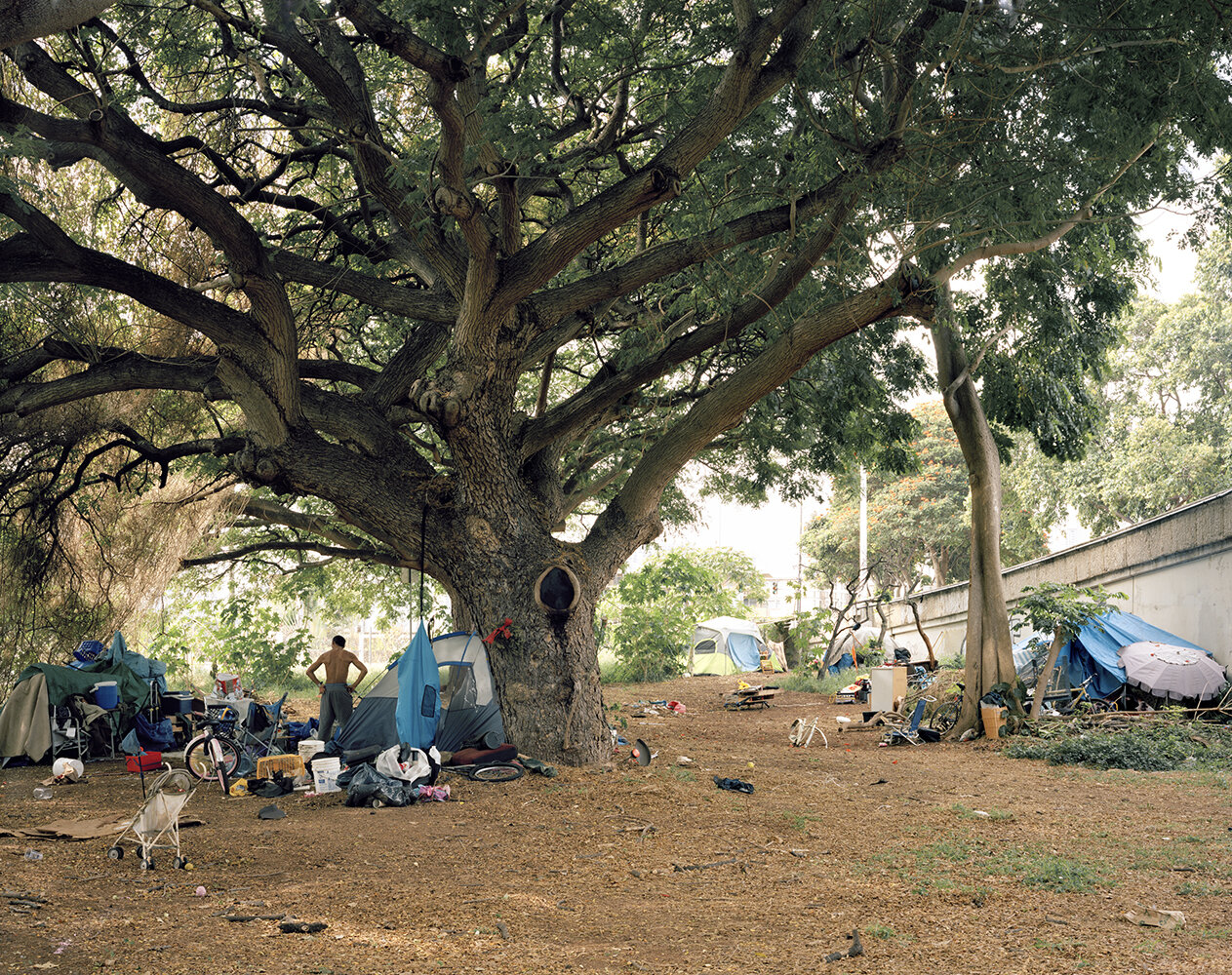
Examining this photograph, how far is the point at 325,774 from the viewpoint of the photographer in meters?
8.85

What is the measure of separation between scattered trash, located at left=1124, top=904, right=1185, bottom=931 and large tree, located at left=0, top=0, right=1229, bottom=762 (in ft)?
16.5

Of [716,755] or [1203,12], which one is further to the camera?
[716,755]

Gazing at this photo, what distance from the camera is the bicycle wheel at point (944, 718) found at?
13383mm

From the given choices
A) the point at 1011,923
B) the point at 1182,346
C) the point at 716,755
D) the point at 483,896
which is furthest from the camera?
the point at 1182,346

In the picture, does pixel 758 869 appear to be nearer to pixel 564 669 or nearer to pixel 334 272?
pixel 564 669

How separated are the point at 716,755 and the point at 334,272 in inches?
273

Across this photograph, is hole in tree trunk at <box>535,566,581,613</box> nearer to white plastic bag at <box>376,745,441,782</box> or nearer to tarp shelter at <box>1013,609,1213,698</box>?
white plastic bag at <box>376,745,441,782</box>

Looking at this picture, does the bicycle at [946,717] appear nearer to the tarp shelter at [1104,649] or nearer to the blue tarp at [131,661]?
the tarp shelter at [1104,649]

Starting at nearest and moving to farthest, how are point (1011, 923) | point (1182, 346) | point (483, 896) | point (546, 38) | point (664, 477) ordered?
point (1011, 923) < point (483, 896) < point (546, 38) < point (664, 477) < point (1182, 346)

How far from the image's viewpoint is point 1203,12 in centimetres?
623

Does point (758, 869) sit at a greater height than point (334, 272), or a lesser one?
lesser

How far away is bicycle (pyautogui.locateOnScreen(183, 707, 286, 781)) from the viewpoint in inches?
364

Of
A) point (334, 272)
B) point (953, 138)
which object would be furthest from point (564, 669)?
point (953, 138)

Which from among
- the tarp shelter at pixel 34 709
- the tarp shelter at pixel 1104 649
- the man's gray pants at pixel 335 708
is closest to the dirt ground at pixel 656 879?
the tarp shelter at pixel 34 709
